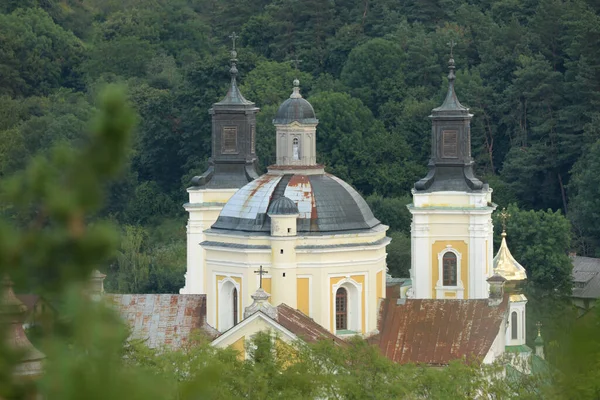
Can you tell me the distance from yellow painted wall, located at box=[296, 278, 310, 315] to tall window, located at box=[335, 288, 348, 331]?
2.31 ft

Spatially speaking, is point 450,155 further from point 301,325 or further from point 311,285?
point 301,325

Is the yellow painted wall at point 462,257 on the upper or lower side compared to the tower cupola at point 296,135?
lower

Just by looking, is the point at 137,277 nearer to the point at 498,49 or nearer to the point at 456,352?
the point at 498,49

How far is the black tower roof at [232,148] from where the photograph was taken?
45.5 m

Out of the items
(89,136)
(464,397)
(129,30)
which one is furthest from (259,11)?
(89,136)

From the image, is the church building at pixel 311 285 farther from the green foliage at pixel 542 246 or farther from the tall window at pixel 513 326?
the green foliage at pixel 542 246

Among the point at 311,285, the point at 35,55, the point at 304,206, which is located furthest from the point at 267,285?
the point at 35,55

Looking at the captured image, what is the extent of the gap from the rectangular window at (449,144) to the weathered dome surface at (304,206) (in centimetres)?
665

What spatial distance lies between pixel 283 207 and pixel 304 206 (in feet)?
3.74

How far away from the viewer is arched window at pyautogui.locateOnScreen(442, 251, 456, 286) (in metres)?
43.8

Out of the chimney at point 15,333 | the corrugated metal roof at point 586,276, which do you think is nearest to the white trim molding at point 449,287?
the corrugated metal roof at point 586,276

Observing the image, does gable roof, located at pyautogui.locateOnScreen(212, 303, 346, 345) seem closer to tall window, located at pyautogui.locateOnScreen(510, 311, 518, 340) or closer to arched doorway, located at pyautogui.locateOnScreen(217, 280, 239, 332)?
arched doorway, located at pyautogui.locateOnScreen(217, 280, 239, 332)

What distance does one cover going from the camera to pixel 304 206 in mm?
37625

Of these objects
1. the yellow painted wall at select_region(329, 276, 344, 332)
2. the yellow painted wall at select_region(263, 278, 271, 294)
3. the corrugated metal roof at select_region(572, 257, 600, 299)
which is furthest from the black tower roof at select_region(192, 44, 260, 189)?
the corrugated metal roof at select_region(572, 257, 600, 299)
